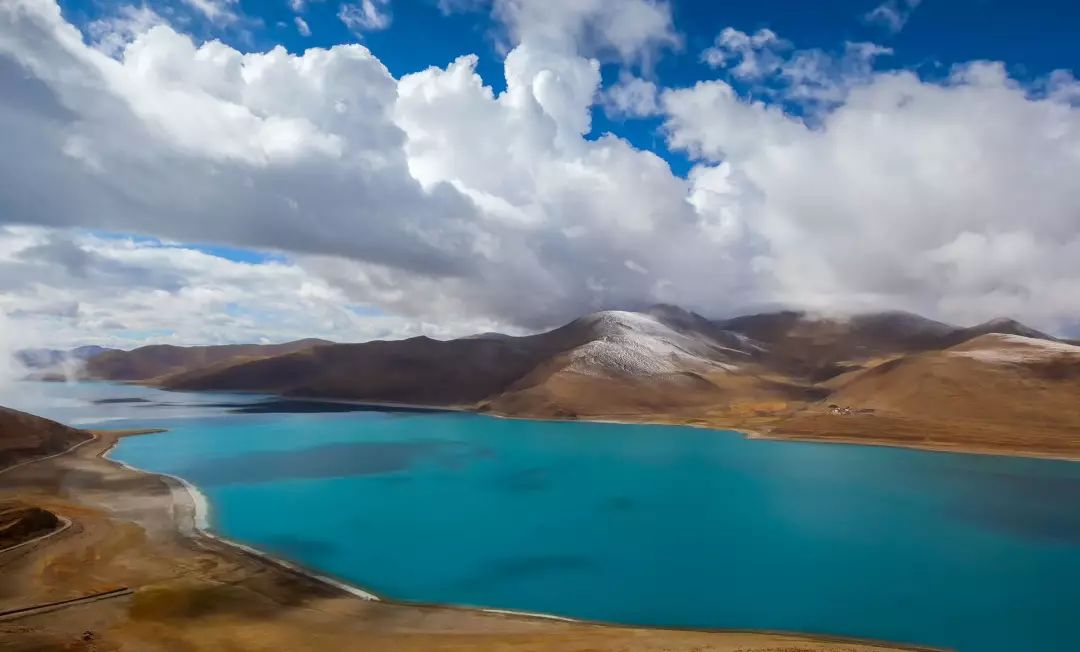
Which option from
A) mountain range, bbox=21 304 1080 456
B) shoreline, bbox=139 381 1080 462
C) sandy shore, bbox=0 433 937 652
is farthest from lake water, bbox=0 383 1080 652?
mountain range, bbox=21 304 1080 456

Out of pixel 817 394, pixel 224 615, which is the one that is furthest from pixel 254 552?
pixel 817 394

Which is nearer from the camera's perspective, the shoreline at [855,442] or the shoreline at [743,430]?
the shoreline at [855,442]

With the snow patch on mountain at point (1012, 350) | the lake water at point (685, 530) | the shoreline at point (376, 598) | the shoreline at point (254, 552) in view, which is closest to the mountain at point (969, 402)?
the snow patch on mountain at point (1012, 350)

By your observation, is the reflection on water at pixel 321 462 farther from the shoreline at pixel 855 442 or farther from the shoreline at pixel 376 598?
the shoreline at pixel 855 442

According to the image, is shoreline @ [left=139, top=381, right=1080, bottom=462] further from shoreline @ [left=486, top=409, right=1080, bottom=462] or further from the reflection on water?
the reflection on water

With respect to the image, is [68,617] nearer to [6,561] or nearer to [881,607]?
[6,561]

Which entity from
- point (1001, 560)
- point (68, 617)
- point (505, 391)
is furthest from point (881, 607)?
point (505, 391)

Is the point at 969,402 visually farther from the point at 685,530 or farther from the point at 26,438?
the point at 26,438
